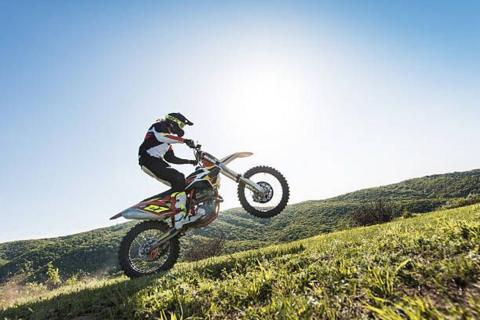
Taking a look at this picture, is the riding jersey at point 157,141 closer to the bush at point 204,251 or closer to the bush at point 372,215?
the bush at point 204,251

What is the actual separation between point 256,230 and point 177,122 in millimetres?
72875

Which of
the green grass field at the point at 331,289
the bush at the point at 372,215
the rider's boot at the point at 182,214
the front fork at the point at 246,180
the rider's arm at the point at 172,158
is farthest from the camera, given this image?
the bush at the point at 372,215

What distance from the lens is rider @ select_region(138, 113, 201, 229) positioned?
28.0ft

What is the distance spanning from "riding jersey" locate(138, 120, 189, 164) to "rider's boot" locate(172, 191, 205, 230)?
3.52 feet

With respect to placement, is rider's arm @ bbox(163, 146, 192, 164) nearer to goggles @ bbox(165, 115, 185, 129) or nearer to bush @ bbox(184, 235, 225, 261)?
goggles @ bbox(165, 115, 185, 129)

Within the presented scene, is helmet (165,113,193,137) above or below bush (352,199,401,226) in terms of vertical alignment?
above

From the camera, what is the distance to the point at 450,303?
3.02 m

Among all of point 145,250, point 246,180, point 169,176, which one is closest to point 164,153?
point 169,176

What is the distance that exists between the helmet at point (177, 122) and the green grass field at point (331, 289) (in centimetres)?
377

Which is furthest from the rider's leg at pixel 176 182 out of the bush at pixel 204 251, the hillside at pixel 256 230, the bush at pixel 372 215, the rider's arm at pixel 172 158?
the hillside at pixel 256 230

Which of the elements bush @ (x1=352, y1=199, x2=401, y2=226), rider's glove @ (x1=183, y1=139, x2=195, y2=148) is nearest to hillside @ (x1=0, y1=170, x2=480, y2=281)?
bush @ (x1=352, y1=199, x2=401, y2=226)

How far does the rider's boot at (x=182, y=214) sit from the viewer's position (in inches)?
332

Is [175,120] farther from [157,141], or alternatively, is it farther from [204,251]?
[204,251]

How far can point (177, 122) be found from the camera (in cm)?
889
